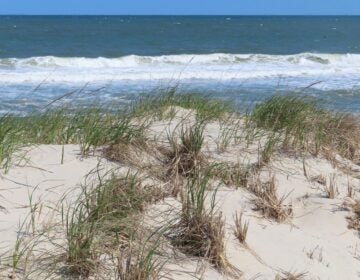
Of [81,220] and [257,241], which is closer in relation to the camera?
[81,220]

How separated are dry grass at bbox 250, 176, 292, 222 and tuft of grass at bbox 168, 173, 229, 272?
722mm

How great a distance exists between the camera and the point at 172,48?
104 feet

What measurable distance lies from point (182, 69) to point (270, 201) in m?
16.0

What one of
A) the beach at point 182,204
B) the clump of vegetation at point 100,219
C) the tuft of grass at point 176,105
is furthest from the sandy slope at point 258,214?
the tuft of grass at point 176,105

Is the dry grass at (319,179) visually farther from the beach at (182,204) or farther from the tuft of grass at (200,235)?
the tuft of grass at (200,235)

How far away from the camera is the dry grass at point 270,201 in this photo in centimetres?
365

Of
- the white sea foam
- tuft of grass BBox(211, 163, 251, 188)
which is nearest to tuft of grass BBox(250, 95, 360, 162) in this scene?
tuft of grass BBox(211, 163, 251, 188)

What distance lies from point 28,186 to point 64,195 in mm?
258

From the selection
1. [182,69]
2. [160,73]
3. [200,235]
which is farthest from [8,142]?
[182,69]

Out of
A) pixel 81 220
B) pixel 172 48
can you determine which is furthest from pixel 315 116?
pixel 172 48

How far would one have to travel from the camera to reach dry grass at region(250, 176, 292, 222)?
3652 millimetres

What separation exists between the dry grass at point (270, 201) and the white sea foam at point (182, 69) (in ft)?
30.9

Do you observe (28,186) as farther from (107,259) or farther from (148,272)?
(148,272)

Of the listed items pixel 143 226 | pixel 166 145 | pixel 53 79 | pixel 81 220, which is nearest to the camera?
pixel 81 220
